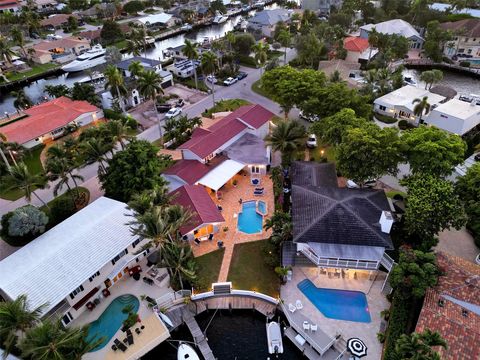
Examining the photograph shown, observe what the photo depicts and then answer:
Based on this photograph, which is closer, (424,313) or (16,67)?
(424,313)

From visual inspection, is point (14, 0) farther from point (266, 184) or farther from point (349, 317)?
point (349, 317)

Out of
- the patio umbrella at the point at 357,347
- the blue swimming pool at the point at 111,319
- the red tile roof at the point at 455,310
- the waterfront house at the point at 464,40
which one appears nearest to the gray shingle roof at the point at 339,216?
the red tile roof at the point at 455,310

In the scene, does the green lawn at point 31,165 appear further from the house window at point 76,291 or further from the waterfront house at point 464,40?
the waterfront house at point 464,40

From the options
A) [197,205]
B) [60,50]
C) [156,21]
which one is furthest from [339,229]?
[156,21]

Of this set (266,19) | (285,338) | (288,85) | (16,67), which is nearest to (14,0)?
(16,67)

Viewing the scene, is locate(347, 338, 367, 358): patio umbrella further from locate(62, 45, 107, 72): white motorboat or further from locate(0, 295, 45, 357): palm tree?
locate(62, 45, 107, 72): white motorboat

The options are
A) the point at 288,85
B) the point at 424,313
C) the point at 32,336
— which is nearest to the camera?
the point at 32,336

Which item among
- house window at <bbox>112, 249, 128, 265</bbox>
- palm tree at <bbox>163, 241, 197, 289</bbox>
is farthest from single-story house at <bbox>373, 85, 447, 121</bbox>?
house window at <bbox>112, 249, 128, 265</bbox>

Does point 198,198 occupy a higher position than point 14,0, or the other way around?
point 14,0
